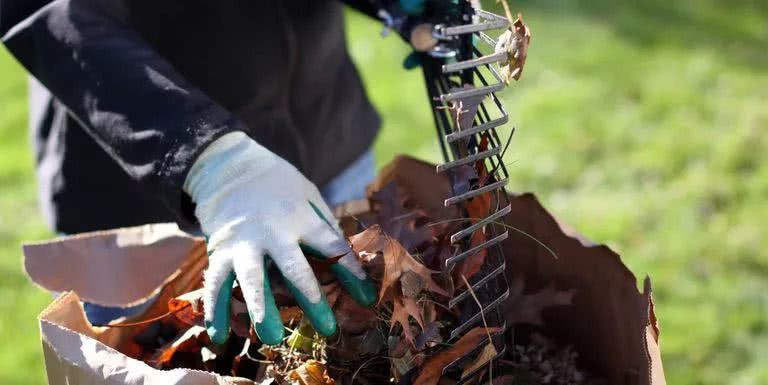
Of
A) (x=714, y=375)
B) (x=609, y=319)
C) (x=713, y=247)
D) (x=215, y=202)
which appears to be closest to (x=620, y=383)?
(x=609, y=319)

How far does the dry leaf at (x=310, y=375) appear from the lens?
3.27 ft

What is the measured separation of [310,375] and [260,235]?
163 mm

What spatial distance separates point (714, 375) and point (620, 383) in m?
1.03

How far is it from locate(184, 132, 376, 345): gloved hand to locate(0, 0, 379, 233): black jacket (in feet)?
0.13

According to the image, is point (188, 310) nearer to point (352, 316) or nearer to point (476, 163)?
point (352, 316)

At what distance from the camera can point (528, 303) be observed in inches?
46.7

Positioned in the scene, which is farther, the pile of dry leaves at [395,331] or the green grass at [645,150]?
the green grass at [645,150]

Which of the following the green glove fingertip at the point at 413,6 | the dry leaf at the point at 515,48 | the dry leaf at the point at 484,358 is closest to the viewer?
the dry leaf at the point at 515,48

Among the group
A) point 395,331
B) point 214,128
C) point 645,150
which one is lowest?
point 645,150

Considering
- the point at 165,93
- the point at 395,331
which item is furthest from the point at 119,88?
the point at 395,331

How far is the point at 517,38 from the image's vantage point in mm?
878

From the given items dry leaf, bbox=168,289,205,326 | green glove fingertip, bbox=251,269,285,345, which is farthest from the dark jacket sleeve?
green glove fingertip, bbox=251,269,285,345

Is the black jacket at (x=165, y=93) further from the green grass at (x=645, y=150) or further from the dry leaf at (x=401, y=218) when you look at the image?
the green grass at (x=645, y=150)

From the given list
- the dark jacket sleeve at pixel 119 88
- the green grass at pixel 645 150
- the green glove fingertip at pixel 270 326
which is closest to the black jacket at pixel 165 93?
the dark jacket sleeve at pixel 119 88
